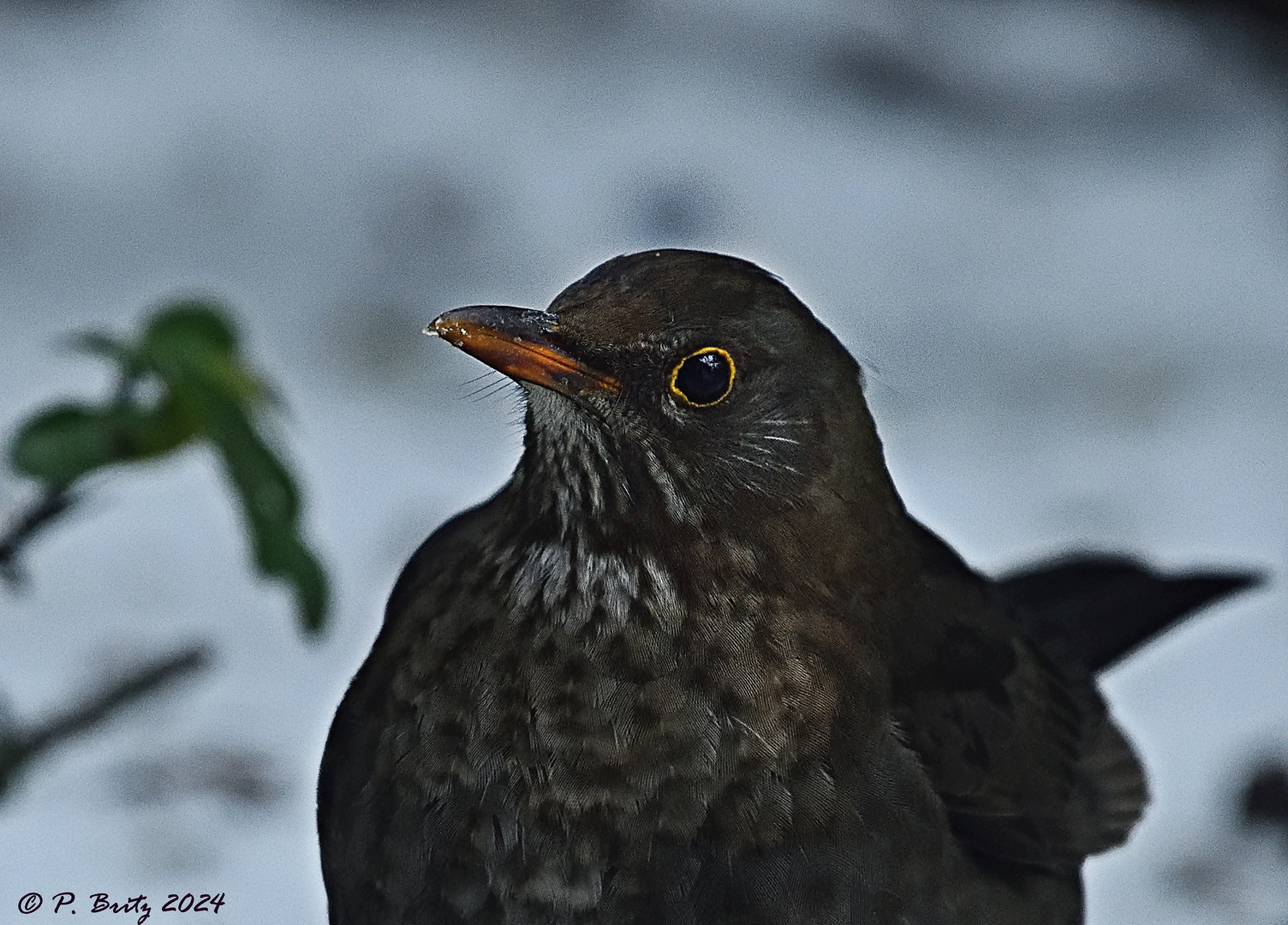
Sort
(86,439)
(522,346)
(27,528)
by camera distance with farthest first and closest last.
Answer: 1. (27,528)
2. (86,439)
3. (522,346)

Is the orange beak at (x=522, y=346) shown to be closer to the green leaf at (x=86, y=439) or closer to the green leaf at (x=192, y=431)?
the green leaf at (x=192, y=431)

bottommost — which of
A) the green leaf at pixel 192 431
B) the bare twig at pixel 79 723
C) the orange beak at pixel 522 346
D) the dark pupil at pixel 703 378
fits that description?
the dark pupil at pixel 703 378

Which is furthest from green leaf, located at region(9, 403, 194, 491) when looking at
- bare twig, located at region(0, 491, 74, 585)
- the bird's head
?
the bird's head

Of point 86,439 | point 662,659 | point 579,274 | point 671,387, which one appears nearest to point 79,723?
point 86,439

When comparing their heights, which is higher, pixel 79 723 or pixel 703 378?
pixel 79 723

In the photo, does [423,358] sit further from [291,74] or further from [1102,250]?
[1102,250]

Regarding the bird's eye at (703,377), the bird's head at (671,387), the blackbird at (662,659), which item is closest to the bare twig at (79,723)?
the blackbird at (662,659)

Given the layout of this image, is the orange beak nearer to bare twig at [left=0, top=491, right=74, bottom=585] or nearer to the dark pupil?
the dark pupil

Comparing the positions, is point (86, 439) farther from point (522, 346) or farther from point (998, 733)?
point (998, 733)
